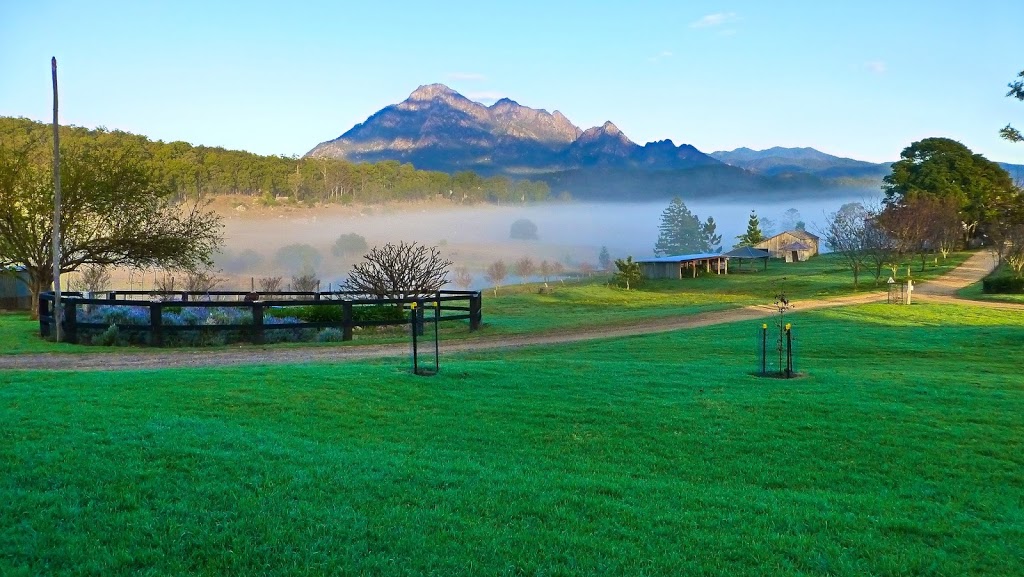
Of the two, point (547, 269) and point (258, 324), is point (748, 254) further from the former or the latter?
point (258, 324)

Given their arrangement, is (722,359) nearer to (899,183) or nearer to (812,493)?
(812,493)

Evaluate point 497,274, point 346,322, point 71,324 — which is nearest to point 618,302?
point 346,322

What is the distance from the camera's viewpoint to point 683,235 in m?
139

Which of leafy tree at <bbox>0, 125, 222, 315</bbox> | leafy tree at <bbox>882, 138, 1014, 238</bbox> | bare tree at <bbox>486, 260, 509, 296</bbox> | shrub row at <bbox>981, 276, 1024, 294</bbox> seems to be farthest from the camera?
bare tree at <bbox>486, 260, 509, 296</bbox>

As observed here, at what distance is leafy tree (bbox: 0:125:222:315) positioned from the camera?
25344 millimetres

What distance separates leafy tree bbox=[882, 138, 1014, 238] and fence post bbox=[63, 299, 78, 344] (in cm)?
7670

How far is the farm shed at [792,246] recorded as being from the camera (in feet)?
→ 319

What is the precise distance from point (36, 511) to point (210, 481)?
116 cm

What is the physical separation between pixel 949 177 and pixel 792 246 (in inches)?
816

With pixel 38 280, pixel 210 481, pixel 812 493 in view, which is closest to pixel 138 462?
pixel 210 481

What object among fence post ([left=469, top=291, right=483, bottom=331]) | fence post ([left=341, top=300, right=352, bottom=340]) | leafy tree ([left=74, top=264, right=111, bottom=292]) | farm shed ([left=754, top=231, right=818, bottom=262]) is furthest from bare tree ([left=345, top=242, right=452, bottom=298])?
farm shed ([left=754, top=231, right=818, bottom=262])

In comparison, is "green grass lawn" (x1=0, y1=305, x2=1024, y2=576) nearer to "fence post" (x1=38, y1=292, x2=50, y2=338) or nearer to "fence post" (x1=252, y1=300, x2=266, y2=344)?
"fence post" (x1=252, y1=300, x2=266, y2=344)

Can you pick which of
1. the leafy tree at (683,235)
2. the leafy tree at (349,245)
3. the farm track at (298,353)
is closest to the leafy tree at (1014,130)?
the farm track at (298,353)

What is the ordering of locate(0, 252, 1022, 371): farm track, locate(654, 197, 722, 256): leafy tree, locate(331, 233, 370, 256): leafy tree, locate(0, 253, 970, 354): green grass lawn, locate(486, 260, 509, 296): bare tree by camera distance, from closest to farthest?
locate(0, 252, 1022, 371): farm track, locate(0, 253, 970, 354): green grass lawn, locate(486, 260, 509, 296): bare tree, locate(331, 233, 370, 256): leafy tree, locate(654, 197, 722, 256): leafy tree
